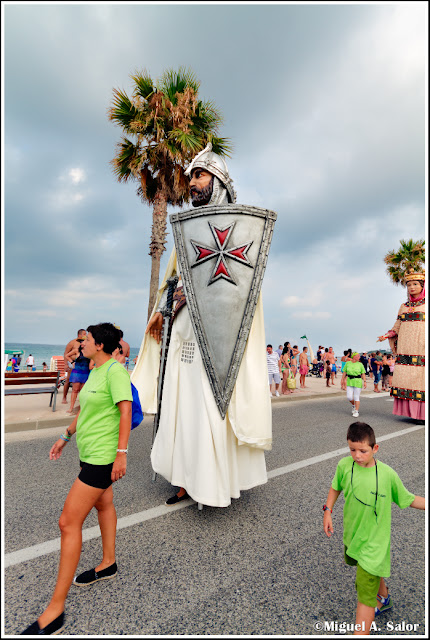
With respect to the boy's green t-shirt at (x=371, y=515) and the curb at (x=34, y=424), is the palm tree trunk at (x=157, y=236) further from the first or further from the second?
the boy's green t-shirt at (x=371, y=515)

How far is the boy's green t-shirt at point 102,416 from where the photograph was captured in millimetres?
1999

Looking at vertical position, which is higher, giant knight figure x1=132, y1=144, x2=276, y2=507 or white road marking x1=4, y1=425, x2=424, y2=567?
giant knight figure x1=132, y1=144, x2=276, y2=507

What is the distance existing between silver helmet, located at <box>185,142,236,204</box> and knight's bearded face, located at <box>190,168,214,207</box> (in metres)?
0.06

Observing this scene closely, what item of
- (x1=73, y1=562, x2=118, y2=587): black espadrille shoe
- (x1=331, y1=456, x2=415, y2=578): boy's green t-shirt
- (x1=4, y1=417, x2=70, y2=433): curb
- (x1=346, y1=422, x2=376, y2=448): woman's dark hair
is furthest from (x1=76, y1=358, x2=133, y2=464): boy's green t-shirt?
(x1=4, y1=417, x2=70, y2=433): curb

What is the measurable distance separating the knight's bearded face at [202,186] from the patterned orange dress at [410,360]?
5713mm

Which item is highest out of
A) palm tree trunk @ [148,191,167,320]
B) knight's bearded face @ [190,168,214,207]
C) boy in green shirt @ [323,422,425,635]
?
palm tree trunk @ [148,191,167,320]

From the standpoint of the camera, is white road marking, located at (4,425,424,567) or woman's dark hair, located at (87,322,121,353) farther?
white road marking, located at (4,425,424,567)

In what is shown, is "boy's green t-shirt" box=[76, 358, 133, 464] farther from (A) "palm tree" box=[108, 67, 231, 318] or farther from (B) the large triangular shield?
(A) "palm tree" box=[108, 67, 231, 318]

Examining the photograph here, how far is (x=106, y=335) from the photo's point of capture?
7.05ft

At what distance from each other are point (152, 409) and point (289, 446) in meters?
2.58

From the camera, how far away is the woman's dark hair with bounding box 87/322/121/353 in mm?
2115

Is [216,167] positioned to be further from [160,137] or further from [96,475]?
[160,137]

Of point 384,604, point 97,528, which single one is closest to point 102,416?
point 97,528

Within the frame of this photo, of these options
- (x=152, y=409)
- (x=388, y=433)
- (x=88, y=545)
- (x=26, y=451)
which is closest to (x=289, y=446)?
(x=388, y=433)
